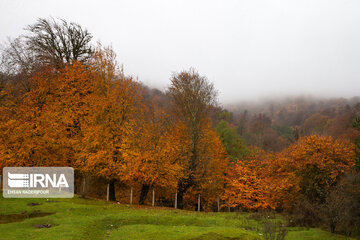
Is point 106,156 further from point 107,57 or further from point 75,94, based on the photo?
point 107,57

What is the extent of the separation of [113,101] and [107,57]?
6.82m

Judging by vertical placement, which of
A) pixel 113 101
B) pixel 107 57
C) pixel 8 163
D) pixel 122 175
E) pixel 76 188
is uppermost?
pixel 107 57

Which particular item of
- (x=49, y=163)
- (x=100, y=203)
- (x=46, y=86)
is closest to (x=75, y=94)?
(x=46, y=86)

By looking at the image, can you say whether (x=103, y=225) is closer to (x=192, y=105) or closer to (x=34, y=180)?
(x=34, y=180)

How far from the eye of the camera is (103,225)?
736 inches

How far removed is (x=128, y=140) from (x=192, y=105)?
1120cm

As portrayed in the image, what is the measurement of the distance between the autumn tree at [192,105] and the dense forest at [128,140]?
0.15 metres

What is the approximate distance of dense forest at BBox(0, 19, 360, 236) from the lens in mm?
26891

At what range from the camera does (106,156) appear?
95.1 feet

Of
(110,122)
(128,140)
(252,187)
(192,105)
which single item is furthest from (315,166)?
(110,122)

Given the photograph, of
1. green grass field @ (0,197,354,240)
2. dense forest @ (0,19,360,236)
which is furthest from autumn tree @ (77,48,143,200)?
green grass field @ (0,197,354,240)

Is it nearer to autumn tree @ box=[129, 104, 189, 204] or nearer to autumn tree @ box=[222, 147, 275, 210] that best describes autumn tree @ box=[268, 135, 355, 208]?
autumn tree @ box=[222, 147, 275, 210]

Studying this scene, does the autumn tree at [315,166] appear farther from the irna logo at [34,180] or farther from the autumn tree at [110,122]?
the irna logo at [34,180]

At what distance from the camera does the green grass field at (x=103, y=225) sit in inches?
592
